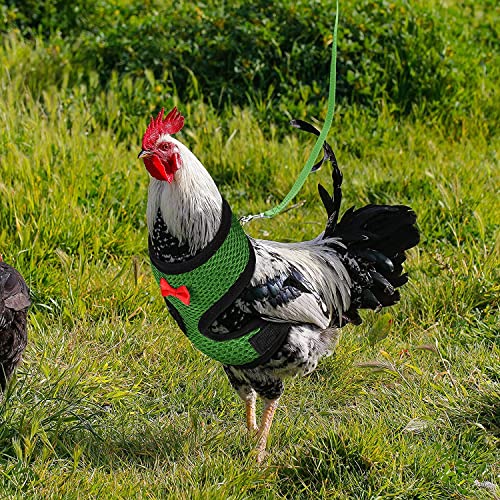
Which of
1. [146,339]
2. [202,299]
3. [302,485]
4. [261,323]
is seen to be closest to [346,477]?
[302,485]

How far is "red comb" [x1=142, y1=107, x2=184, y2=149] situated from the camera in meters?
2.99

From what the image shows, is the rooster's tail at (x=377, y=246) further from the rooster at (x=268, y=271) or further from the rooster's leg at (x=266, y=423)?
the rooster's leg at (x=266, y=423)

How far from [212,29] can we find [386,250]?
11.5 ft

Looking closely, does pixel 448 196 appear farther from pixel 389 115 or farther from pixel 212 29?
pixel 212 29

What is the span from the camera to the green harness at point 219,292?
3104mm

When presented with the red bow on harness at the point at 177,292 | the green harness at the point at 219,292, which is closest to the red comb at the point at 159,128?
the green harness at the point at 219,292

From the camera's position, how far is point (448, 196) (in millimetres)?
5266

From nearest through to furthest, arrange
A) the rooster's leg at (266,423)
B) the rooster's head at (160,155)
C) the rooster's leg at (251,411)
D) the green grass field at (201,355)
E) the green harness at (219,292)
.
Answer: the rooster's head at (160,155) < the green harness at (219,292) < the green grass field at (201,355) < the rooster's leg at (266,423) < the rooster's leg at (251,411)

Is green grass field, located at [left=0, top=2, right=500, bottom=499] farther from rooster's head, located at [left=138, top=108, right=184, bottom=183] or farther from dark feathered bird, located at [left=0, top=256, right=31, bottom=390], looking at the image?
rooster's head, located at [left=138, top=108, right=184, bottom=183]

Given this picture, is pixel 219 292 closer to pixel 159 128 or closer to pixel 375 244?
pixel 159 128

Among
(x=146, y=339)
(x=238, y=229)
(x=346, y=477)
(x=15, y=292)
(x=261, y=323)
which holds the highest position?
(x=238, y=229)

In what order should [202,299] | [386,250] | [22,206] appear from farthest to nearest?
[22,206], [386,250], [202,299]

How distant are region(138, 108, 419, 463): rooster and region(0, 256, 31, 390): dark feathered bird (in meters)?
0.63

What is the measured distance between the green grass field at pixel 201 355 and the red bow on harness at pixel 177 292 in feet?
2.14
